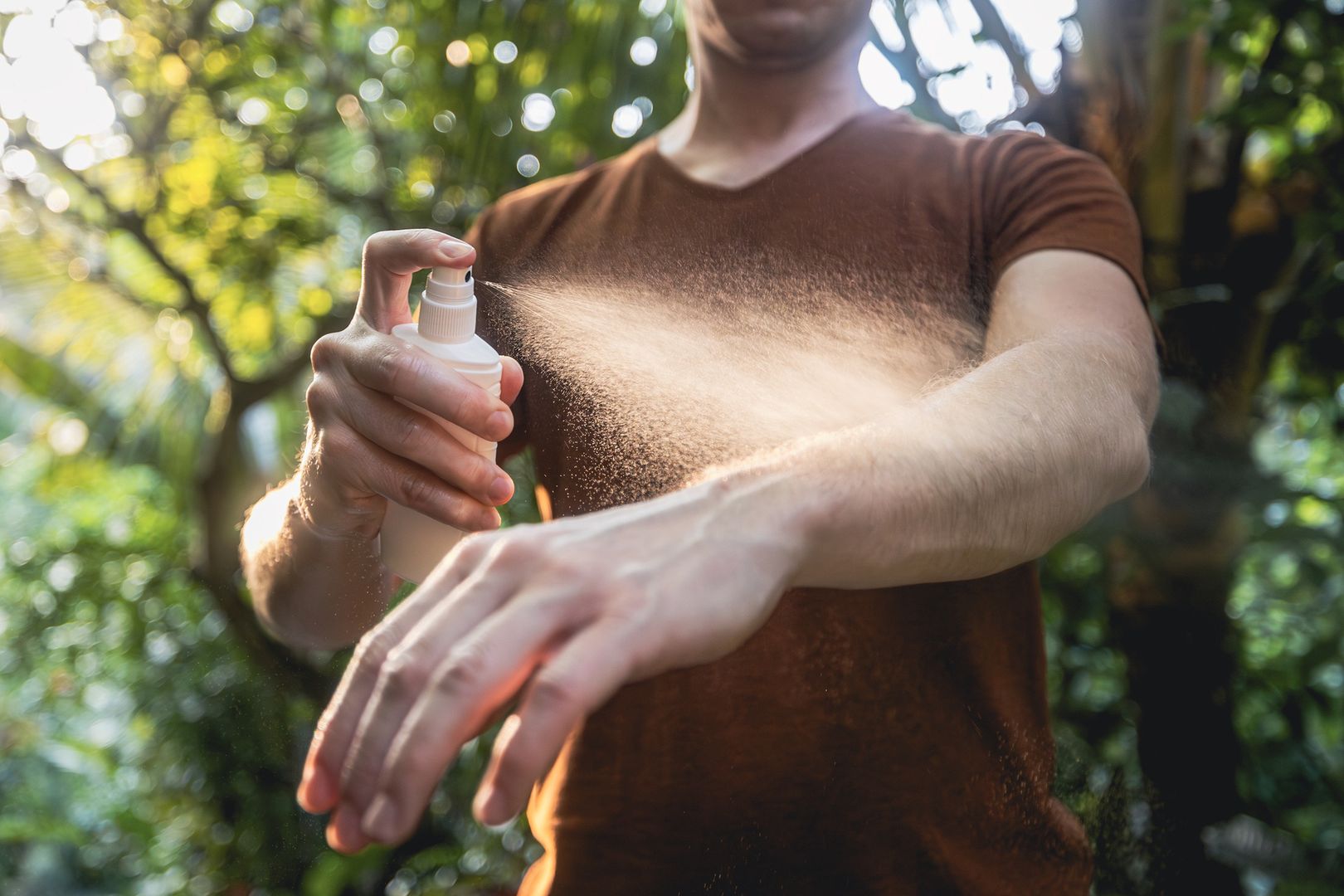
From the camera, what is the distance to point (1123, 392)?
31 cm

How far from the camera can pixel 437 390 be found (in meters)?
0.26

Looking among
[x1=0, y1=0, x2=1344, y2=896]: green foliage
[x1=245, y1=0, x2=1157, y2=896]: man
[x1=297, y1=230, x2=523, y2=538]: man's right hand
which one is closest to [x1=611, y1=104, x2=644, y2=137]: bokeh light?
[x1=0, y1=0, x2=1344, y2=896]: green foliage

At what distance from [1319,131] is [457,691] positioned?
22.6 inches

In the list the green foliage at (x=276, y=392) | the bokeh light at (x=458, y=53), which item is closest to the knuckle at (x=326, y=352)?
A: the green foliage at (x=276, y=392)

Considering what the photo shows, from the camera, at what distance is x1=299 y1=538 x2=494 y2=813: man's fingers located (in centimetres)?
19

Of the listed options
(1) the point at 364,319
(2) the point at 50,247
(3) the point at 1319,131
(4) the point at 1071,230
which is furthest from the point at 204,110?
(3) the point at 1319,131

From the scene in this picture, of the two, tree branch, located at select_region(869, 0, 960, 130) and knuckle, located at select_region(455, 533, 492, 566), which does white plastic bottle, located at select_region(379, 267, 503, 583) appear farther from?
tree branch, located at select_region(869, 0, 960, 130)

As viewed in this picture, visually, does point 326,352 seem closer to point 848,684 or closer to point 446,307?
point 446,307

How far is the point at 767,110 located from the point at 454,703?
13.8 inches

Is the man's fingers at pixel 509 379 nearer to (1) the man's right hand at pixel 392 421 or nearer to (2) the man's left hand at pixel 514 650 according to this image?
(1) the man's right hand at pixel 392 421

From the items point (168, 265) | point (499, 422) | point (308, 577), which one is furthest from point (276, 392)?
point (499, 422)

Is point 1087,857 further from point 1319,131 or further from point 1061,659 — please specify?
point 1319,131

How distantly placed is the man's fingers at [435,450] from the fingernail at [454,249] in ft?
0.17

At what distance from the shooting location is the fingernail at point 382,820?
182 mm
